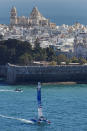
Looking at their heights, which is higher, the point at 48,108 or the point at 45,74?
the point at 45,74

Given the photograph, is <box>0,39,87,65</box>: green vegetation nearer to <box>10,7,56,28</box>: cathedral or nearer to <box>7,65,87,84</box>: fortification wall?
<box>7,65,87,84</box>: fortification wall

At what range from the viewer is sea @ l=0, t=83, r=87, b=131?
40219 millimetres

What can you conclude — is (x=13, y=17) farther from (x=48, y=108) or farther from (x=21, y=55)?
(x=48, y=108)

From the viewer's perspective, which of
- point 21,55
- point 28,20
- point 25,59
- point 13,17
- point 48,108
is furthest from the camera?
point 28,20

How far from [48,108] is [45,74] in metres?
17.5

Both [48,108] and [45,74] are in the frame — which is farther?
[45,74]

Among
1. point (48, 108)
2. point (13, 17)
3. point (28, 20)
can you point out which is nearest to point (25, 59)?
point (48, 108)

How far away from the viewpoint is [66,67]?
209ft

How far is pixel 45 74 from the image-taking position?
207 ft

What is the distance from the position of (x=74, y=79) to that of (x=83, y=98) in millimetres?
12252

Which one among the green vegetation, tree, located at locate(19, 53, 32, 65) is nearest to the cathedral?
the green vegetation

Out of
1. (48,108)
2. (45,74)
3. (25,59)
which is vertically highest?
(25,59)

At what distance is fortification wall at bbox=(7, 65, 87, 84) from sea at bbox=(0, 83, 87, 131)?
3.74m

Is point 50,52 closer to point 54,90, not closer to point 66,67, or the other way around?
point 66,67
